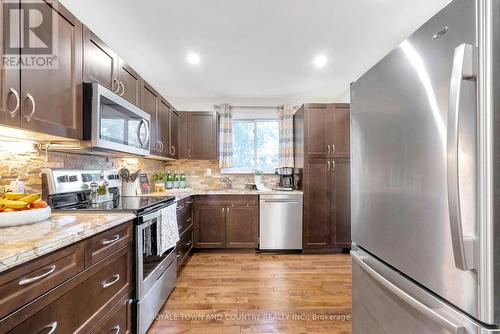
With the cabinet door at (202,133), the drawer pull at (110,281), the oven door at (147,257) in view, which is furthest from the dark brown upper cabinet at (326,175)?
the drawer pull at (110,281)

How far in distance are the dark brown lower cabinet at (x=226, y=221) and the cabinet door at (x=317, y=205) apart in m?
0.73

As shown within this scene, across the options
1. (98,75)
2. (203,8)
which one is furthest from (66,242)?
(203,8)

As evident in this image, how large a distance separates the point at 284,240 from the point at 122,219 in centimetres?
238

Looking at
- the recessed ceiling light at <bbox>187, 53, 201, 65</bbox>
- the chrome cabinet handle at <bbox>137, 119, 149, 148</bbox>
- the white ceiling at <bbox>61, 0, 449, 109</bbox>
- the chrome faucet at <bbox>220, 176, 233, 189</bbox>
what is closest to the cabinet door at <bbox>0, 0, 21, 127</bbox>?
the white ceiling at <bbox>61, 0, 449, 109</bbox>

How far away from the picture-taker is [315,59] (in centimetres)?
262

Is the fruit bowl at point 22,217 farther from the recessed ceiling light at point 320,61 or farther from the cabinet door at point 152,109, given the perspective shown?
the recessed ceiling light at point 320,61

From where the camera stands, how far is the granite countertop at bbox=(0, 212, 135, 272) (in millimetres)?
739

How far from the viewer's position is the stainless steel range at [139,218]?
152 centimetres

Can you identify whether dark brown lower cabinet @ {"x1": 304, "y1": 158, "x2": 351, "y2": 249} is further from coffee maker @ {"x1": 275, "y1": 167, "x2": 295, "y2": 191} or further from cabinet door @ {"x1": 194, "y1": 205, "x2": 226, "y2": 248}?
cabinet door @ {"x1": 194, "y1": 205, "x2": 226, "y2": 248}

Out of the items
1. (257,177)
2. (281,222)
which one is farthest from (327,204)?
(257,177)

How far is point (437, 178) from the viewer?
75 centimetres

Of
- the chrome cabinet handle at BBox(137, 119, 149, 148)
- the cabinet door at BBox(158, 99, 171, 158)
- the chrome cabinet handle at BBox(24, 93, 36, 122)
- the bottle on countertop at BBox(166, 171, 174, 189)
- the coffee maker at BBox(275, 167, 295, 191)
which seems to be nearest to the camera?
the chrome cabinet handle at BBox(24, 93, 36, 122)

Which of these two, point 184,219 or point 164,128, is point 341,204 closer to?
point 184,219

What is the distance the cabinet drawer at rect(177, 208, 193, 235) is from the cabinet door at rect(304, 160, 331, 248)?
5.30 feet
